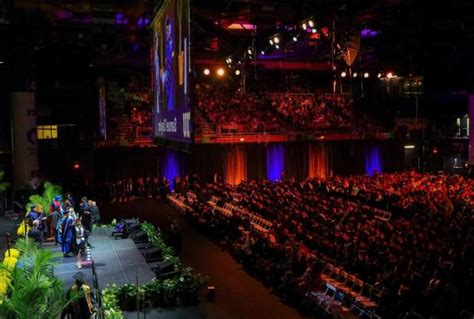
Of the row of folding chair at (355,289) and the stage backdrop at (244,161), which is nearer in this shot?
the row of folding chair at (355,289)

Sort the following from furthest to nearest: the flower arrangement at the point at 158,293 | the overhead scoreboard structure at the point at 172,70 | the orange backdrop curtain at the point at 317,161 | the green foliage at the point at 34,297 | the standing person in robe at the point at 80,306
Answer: the orange backdrop curtain at the point at 317,161 < the flower arrangement at the point at 158,293 < the standing person in robe at the point at 80,306 < the overhead scoreboard structure at the point at 172,70 < the green foliage at the point at 34,297

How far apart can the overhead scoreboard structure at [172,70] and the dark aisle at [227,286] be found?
4410 mm

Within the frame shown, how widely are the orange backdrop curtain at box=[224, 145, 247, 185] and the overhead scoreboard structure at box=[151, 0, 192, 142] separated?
16.7 metres

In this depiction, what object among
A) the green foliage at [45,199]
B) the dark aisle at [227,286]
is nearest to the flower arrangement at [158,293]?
the dark aisle at [227,286]

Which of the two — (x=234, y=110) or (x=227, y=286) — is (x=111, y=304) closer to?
(x=227, y=286)

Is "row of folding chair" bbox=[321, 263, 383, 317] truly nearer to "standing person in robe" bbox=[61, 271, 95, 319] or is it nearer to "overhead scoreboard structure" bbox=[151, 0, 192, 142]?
"overhead scoreboard structure" bbox=[151, 0, 192, 142]

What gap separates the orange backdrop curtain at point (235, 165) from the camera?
2934 centimetres

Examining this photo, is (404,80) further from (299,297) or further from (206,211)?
(299,297)

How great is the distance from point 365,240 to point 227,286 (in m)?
4.12

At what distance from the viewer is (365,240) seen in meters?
14.4

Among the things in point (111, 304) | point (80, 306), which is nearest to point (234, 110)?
point (111, 304)

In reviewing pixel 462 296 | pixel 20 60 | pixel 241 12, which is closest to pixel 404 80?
pixel 241 12

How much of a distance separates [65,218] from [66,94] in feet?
50.6

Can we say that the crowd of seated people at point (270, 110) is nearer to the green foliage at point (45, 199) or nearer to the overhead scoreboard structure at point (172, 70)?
the green foliage at point (45, 199)
